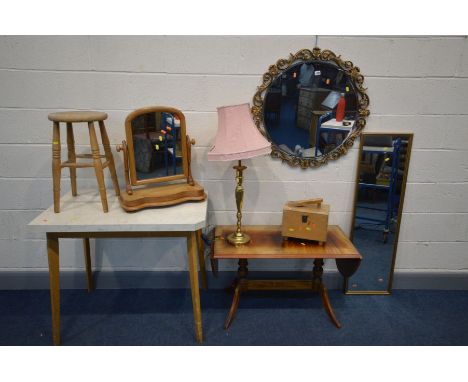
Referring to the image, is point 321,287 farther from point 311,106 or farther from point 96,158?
point 96,158

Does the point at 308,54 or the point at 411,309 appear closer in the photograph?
the point at 308,54

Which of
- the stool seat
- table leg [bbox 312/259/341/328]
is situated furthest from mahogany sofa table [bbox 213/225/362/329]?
the stool seat

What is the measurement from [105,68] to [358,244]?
1.87m

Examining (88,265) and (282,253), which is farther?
(88,265)

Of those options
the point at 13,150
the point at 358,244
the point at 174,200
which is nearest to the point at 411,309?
the point at 358,244

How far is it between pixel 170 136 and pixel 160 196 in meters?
0.35

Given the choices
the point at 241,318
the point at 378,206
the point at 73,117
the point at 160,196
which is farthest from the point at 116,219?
the point at 378,206

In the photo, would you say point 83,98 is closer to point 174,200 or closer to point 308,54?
point 174,200

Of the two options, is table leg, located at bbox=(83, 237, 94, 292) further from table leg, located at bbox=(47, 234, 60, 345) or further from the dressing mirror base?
the dressing mirror base

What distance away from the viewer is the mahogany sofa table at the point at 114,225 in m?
1.76

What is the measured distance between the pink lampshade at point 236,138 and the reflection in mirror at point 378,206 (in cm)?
74

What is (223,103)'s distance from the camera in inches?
83.5

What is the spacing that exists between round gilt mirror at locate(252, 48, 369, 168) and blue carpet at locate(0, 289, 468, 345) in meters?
0.94

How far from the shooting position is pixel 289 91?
82.3 inches
